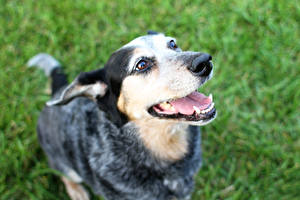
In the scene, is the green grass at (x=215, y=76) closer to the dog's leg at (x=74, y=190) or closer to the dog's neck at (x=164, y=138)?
the dog's leg at (x=74, y=190)

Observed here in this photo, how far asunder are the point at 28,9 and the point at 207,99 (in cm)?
435

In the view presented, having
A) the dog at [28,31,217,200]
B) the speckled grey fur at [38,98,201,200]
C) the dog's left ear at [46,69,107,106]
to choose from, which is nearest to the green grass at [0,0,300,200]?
the dog at [28,31,217,200]

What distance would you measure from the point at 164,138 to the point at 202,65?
943 mm

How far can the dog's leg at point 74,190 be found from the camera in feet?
12.6

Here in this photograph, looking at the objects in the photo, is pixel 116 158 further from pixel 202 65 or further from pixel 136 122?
pixel 202 65

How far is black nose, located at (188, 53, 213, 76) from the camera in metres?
2.40

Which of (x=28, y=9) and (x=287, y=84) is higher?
(x=28, y=9)

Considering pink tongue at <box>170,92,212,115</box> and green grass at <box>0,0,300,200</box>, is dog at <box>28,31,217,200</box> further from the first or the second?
green grass at <box>0,0,300,200</box>

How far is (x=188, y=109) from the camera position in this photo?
264 cm

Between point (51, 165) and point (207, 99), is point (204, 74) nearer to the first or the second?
point (207, 99)

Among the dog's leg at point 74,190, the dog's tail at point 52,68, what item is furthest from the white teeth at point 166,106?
the dog's leg at point 74,190

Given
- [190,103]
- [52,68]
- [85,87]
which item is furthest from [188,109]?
[52,68]

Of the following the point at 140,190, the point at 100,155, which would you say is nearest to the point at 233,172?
the point at 140,190

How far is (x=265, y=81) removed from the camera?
4.66 m
